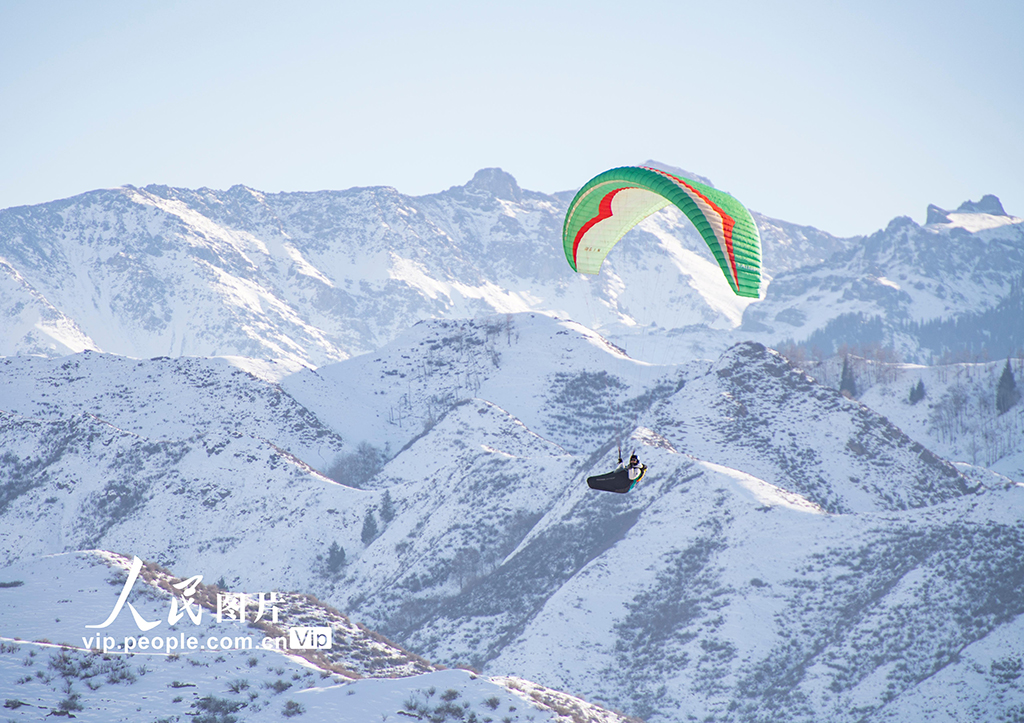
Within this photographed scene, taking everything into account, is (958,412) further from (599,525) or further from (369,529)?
(369,529)

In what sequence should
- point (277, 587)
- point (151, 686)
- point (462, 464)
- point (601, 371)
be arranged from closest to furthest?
point (151, 686)
point (277, 587)
point (462, 464)
point (601, 371)

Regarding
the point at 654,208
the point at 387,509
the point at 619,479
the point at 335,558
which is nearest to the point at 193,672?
the point at 619,479

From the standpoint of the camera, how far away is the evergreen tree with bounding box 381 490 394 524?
79.8m

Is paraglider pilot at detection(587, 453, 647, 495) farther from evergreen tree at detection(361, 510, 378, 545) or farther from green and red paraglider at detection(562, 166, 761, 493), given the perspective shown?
evergreen tree at detection(361, 510, 378, 545)

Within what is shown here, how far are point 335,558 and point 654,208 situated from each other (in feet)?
147

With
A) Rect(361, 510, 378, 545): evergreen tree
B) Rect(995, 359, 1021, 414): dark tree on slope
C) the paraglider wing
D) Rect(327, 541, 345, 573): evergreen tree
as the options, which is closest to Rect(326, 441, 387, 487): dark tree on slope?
Rect(361, 510, 378, 545): evergreen tree

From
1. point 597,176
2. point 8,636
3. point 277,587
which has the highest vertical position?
point 597,176

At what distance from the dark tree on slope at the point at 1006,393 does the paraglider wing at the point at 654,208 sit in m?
102

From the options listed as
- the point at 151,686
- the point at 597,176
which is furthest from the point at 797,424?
the point at 151,686

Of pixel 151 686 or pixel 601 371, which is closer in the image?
pixel 151 686

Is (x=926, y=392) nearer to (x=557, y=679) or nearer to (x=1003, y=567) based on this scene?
(x=1003, y=567)

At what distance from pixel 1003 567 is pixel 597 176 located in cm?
2866

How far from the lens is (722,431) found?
258ft

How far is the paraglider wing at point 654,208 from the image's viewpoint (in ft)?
110
